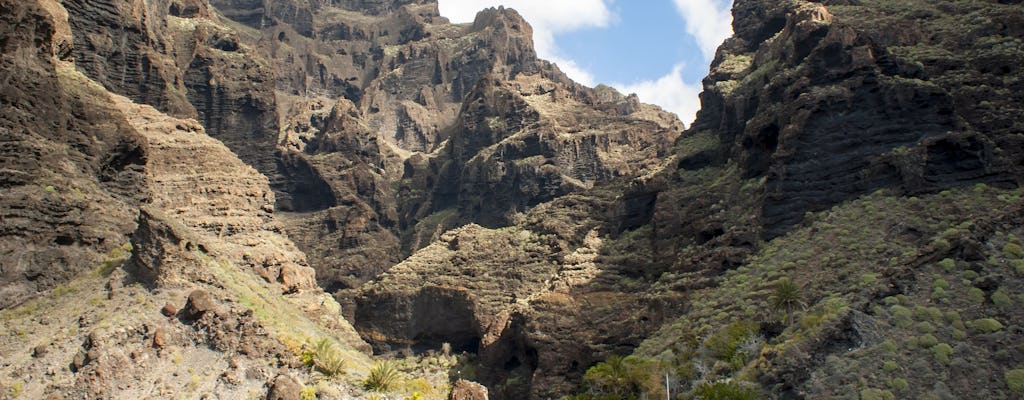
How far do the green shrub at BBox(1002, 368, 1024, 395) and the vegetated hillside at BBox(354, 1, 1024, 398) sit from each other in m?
0.13

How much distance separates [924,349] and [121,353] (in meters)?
31.9

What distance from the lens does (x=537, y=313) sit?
56.8 metres

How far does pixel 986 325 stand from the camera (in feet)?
110

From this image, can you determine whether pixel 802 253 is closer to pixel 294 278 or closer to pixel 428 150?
pixel 294 278

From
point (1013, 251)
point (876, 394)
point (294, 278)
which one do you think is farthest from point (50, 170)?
point (1013, 251)

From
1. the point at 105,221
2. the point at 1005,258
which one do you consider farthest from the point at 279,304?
the point at 1005,258

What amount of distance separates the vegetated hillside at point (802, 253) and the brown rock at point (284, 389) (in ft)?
55.8

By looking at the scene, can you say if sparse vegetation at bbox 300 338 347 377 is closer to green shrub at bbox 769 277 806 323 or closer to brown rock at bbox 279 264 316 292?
brown rock at bbox 279 264 316 292

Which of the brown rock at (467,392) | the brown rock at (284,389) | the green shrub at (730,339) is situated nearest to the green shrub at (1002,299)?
the green shrub at (730,339)

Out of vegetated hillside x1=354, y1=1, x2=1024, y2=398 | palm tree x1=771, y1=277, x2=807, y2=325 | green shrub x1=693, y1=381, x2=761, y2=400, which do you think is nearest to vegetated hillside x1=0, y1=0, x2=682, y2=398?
vegetated hillside x1=354, y1=1, x2=1024, y2=398

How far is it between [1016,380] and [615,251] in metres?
34.1

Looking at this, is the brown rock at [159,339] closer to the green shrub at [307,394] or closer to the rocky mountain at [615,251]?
the rocky mountain at [615,251]

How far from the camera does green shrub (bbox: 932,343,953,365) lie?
1299 inches

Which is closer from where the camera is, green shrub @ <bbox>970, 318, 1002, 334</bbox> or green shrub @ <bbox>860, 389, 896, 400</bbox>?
green shrub @ <bbox>860, 389, 896, 400</bbox>
